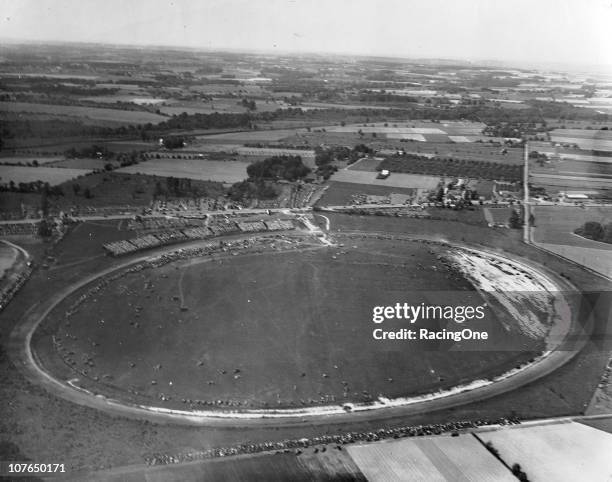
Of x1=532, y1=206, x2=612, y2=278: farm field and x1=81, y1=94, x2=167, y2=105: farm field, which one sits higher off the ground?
x1=81, y1=94, x2=167, y2=105: farm field

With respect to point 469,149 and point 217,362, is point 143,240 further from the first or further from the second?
A: point 469,149

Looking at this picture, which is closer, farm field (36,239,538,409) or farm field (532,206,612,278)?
farm field (36,239,538,409)

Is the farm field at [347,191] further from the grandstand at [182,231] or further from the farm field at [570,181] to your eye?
the farm field at [570,181]

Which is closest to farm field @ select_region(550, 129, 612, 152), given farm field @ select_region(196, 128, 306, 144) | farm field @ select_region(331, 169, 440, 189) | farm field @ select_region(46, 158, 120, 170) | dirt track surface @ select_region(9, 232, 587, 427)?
farm field @ select_region(331, 169, 440, 189)

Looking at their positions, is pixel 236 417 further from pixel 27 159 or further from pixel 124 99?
pixel 124 99

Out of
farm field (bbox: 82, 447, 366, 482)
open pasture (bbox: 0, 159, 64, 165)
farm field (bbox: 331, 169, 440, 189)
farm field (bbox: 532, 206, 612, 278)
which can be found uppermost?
open pasture (bbox: 0, 159, 64, 165)

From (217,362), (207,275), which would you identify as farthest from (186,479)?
(207,275)

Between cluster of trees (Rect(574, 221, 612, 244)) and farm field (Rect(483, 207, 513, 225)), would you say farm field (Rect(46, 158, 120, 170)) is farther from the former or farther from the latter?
cluster of trees (Rect(574, 221, 612, 244))
